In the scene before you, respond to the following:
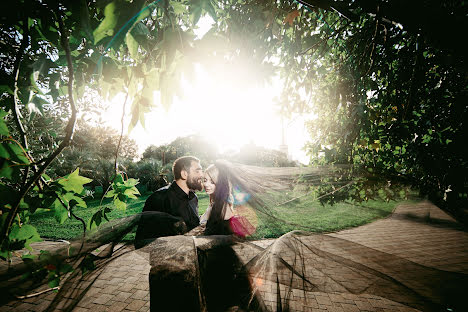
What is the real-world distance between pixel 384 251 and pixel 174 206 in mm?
2834

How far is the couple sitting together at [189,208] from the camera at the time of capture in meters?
1.88

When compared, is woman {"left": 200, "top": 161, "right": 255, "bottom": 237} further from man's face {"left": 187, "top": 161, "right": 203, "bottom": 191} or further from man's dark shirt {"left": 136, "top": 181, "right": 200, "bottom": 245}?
man's dark shirt {"left": 136, "top": 181, "right": 200, "bottom": 245}

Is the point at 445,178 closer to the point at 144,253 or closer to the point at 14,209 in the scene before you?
the point at 144,253

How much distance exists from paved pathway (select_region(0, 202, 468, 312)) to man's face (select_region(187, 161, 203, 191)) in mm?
1480

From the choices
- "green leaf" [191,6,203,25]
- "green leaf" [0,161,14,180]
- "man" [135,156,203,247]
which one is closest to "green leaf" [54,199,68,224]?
"green leaf" [0,161,14,180]

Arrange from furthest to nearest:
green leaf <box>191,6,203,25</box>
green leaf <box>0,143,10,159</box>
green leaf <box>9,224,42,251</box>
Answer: green leaf <box>9,224,42,251</box>
green leaf <box>191,6,203,25</box>
green leaf <box>0,143,10,159</box>

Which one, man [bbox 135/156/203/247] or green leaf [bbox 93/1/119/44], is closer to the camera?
green leaf [bbox 93/1/119/44]

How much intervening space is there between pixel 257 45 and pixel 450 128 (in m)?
2.64

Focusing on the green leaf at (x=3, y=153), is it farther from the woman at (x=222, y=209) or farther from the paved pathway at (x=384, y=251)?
the woman at (x=222, y=209)

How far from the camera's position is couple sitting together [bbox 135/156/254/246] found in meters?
1.88

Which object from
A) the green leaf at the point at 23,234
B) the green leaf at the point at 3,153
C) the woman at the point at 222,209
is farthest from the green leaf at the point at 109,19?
the woman at the point at 222,209

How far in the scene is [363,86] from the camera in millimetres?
2414

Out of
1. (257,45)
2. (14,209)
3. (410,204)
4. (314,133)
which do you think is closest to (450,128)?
(410,204)

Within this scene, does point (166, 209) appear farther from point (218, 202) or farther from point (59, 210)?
point (59, 210)
